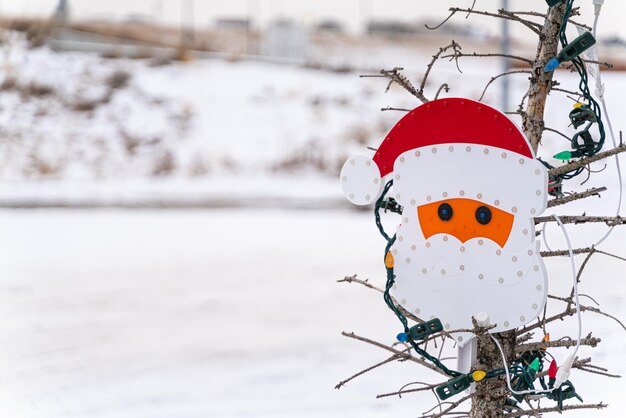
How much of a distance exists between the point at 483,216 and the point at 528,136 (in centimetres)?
→ 15

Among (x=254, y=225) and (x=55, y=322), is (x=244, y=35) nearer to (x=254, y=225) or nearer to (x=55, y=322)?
(x=254, y=225)

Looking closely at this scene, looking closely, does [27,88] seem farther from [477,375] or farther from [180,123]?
[477,375]

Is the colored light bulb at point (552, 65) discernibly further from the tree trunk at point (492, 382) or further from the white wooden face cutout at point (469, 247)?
the tree trunk at point (492, 382)

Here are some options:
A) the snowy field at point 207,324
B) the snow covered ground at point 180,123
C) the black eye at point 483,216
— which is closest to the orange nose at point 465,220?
the black eye at point 483,216

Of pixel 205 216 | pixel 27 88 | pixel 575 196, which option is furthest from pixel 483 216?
pixel 27 88

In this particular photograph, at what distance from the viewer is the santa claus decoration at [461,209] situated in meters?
1.07

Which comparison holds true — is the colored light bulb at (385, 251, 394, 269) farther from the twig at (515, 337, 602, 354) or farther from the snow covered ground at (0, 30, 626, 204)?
the snow covered ground at (0, 30, 626, 204)

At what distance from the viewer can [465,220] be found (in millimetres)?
1106

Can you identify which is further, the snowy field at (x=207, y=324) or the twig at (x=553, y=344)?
the snowy field at (x=207, y=324)

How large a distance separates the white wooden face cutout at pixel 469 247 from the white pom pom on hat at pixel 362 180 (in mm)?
31

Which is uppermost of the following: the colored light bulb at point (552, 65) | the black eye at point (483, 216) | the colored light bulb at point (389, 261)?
the colored light bulb at point (552, 65)

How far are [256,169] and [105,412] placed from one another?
18.7 feet

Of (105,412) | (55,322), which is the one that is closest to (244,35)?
(55,322)

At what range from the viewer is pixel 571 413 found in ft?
7.82
